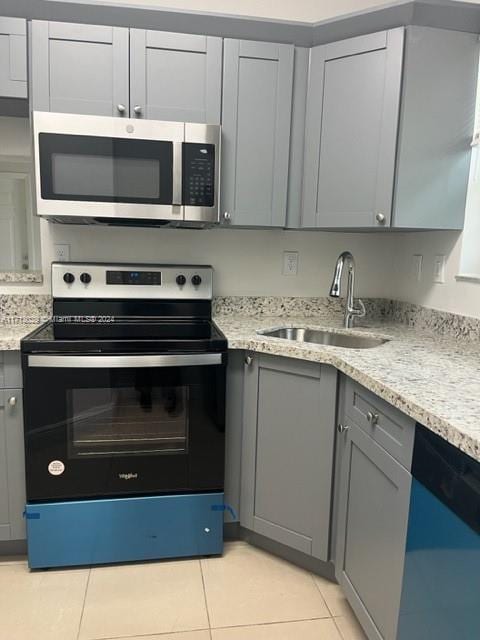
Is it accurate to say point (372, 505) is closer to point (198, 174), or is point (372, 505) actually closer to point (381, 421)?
point (381, 421)

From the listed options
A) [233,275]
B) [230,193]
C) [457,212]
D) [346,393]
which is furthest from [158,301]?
[457,212]

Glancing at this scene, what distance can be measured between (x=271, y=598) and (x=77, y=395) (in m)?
1.04

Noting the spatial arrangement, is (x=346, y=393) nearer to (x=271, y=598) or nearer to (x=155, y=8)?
(x=271, y=598)

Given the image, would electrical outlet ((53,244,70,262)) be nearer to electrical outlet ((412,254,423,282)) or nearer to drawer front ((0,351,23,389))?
drawer front ((0,351,23,389))

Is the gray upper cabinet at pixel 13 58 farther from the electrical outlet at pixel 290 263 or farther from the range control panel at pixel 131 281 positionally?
the electrical outlet at pixel 290 263

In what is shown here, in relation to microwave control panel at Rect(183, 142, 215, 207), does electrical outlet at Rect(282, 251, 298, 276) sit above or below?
below

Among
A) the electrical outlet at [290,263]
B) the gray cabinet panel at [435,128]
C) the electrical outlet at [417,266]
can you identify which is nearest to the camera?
the gray cabinet panel at [435,128]

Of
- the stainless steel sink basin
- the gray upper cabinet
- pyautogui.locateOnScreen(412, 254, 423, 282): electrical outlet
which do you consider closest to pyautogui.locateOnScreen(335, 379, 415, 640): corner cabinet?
the stainless steel sink basin

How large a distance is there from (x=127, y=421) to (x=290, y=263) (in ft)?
3.86

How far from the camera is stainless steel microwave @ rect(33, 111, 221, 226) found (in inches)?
73.0

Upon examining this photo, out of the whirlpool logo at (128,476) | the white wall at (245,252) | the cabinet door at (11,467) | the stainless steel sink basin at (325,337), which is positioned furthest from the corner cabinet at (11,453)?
the stainless steel sink basin at (325,337)

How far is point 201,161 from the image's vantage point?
194cm

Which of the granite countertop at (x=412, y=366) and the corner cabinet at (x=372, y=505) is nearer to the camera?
the granite countertop at (x=412, y=366)

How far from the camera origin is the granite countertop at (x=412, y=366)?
1.04m
